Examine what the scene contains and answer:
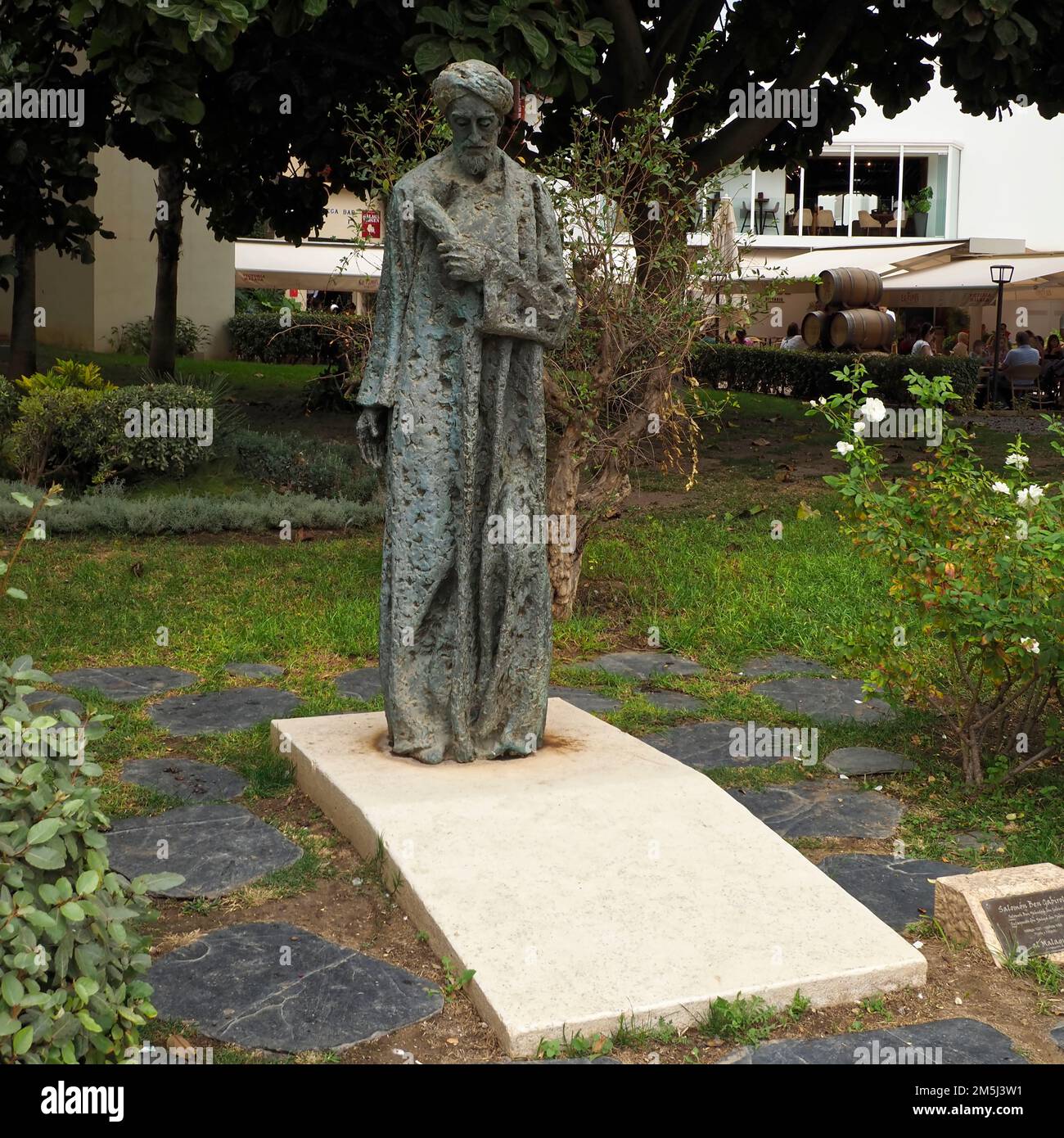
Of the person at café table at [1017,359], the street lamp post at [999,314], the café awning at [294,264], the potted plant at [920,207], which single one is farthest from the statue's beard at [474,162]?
the potted plant at [920,207]

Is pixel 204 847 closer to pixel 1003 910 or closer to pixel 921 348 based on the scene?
pixel 1003 910

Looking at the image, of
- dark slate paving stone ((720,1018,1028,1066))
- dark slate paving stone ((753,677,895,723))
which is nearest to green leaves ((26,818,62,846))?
dark slate paving stone ((720,1018,1028,1066))

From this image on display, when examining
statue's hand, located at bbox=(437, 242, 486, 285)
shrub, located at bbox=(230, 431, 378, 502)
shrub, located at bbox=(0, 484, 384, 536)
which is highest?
statue's hand, located at bbox=(437, 242, 486, 285)

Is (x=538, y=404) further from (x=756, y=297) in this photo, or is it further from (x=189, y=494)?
(x=189, y=494)

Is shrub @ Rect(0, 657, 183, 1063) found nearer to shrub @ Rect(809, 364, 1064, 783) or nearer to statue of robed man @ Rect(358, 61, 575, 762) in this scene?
statue of robed man @ Rect(358, 61, 575, 762)

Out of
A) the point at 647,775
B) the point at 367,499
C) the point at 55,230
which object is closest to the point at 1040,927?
the point at 647,775

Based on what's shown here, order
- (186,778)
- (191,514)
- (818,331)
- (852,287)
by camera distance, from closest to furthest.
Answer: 1. (186,778)
2. (191,514)
3. (818,331)
4. (852,287)

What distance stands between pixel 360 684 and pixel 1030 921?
369 cm

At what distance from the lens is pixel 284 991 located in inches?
152

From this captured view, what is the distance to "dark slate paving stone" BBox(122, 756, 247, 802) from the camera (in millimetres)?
5500

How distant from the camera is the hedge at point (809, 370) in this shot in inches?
778

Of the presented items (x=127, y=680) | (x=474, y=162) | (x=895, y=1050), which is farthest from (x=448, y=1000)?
(x=127, y=680)

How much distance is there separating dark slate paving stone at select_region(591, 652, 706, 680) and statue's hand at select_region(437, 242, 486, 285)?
2988mm

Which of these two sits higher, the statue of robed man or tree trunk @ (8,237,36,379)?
tree trunk @ (8,237,36,379)
